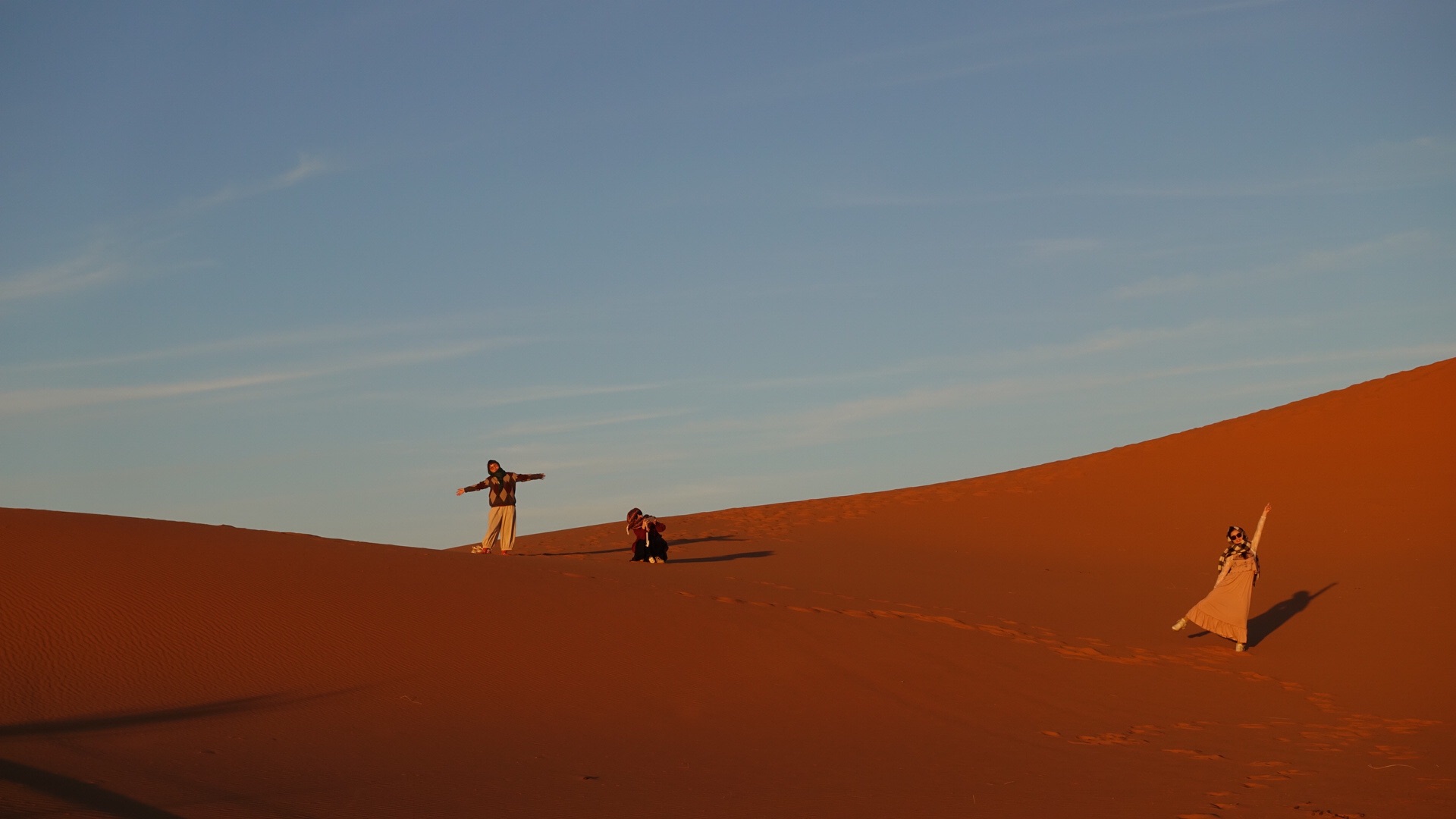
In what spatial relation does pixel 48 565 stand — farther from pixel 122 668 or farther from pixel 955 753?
pixel 955 753

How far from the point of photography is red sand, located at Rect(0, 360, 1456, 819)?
25.8ft

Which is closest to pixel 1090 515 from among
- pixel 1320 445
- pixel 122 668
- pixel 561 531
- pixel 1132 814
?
pixel 1320 445

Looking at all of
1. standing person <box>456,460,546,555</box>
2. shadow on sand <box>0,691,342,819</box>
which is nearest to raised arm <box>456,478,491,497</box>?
standing person <box>456,460,546,555</box>

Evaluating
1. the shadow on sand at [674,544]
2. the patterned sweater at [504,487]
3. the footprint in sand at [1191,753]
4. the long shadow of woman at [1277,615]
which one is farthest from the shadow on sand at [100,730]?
the long shadow of woman at [1277,615]

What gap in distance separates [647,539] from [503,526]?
2250 millimetres

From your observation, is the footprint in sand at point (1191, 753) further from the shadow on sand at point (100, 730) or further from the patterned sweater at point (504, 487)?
the patterned sweater at point (504, 487)

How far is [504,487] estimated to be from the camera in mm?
18688

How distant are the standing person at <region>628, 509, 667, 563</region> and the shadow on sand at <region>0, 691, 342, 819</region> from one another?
8.92 metres

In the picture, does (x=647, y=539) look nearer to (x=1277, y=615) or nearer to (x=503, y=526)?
Answer: (x=503, y=526)

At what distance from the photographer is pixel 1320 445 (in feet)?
93.6

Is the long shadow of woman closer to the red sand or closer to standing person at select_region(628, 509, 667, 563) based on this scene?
the red sand

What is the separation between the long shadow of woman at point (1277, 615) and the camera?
53.9 feet

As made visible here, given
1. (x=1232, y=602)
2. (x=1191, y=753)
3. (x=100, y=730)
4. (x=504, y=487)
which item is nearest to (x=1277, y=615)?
(x=1232, y=602)

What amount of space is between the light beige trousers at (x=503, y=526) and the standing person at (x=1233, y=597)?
374 inches
